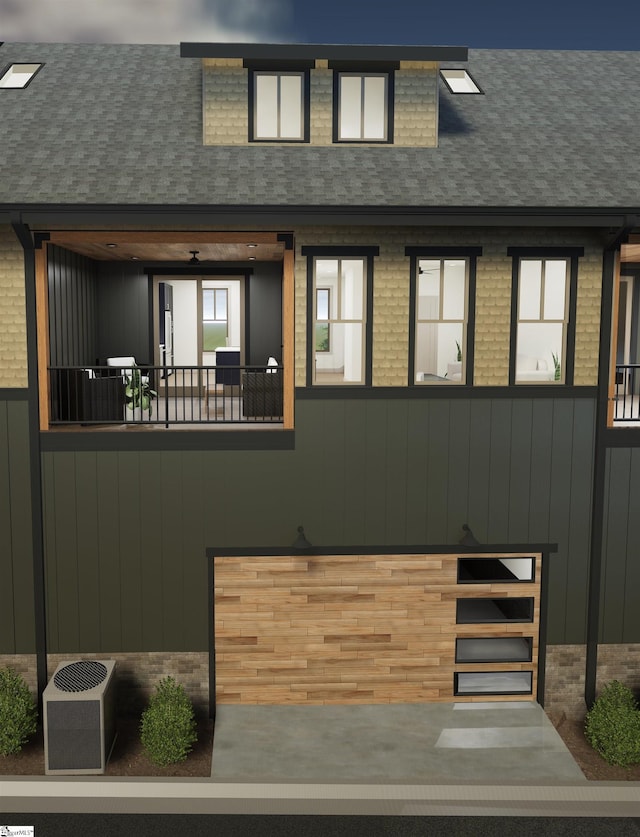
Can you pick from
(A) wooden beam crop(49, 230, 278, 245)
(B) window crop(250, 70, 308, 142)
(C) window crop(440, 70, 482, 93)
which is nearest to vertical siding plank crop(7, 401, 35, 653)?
(A) wooden beam crop(49, 230, 278, 245)

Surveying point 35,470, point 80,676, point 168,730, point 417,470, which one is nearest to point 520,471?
point 417,470

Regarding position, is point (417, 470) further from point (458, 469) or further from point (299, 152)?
point (299, 152)

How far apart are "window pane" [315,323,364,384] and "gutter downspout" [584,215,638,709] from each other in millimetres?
3385

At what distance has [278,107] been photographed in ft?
34.0

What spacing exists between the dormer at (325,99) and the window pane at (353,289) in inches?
83.2

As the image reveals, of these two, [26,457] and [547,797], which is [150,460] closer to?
[26,457]

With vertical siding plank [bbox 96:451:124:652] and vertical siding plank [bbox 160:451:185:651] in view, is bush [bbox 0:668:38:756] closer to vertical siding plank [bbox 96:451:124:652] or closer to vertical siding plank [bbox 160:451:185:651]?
vertical siding plank [bbox 96:451:124:652]

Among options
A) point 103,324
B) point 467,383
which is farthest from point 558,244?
point 103,324

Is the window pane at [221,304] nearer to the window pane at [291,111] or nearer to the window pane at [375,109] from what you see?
the window pane at [291,111]

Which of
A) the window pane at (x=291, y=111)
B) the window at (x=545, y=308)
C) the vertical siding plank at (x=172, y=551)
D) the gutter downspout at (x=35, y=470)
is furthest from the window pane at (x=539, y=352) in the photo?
the gutter downspout at (x=35, y=470)

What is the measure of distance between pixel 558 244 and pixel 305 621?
6414 millimetres

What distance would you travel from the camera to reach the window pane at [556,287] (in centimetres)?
956

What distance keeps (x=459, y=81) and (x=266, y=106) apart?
13.7ft

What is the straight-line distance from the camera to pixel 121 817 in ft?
25.3
